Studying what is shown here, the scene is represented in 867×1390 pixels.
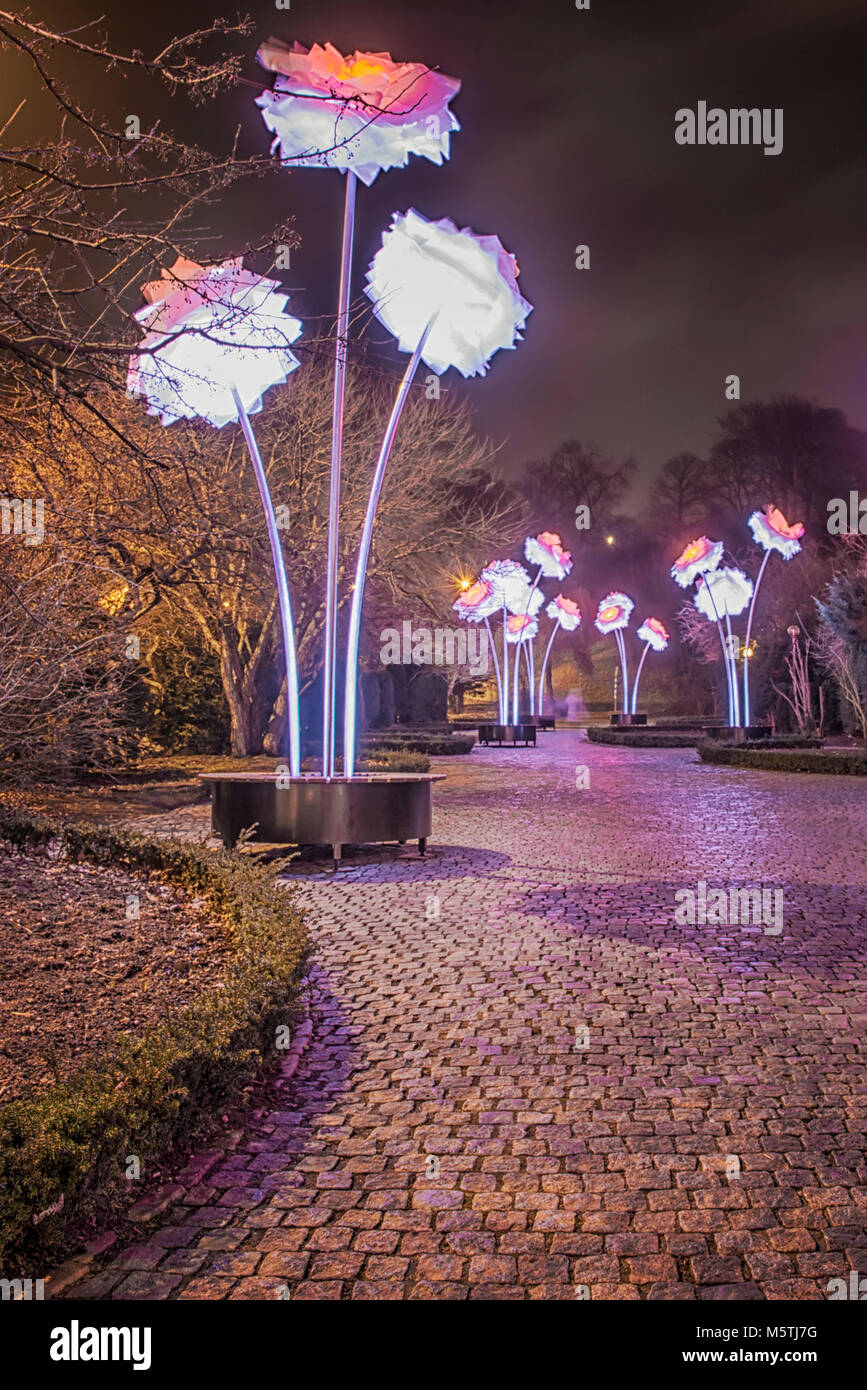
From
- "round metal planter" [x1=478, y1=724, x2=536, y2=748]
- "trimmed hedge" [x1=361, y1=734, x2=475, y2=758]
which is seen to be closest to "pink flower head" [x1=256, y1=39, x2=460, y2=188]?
"trimmed hedge" [x1=361, y1=734, x2=475, y2=758]

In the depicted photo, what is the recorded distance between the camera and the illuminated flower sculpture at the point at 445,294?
1002 centimetres

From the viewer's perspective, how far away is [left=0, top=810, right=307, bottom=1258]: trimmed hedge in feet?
9.81

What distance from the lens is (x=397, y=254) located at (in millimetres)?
10094

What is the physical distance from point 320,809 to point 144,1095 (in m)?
6.77

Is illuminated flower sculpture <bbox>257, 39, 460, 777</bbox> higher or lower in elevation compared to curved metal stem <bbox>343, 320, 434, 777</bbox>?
higher

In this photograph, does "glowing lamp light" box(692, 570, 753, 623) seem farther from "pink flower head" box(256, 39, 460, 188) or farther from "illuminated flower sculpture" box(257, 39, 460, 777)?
"pink flower head" box(256, 39, 460, 188)

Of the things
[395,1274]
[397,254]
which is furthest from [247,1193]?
[397,254]

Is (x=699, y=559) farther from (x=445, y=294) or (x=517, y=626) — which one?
(x=445, y=294)

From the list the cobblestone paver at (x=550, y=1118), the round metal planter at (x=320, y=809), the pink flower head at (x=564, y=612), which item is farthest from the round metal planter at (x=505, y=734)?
the cobblestone paver at (x=550, y=1118)

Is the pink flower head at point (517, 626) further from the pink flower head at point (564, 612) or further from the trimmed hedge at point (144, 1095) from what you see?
the trimmed hedge at point (144, 1095)

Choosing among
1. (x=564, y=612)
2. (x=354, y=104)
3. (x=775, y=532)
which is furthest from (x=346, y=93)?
(x=564, y=612)

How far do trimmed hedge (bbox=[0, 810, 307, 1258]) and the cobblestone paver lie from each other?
23 cm

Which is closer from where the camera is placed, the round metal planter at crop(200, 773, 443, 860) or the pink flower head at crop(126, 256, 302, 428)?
the pink flower head at crop(126, 256, 302, 428)

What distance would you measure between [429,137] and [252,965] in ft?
25.0
